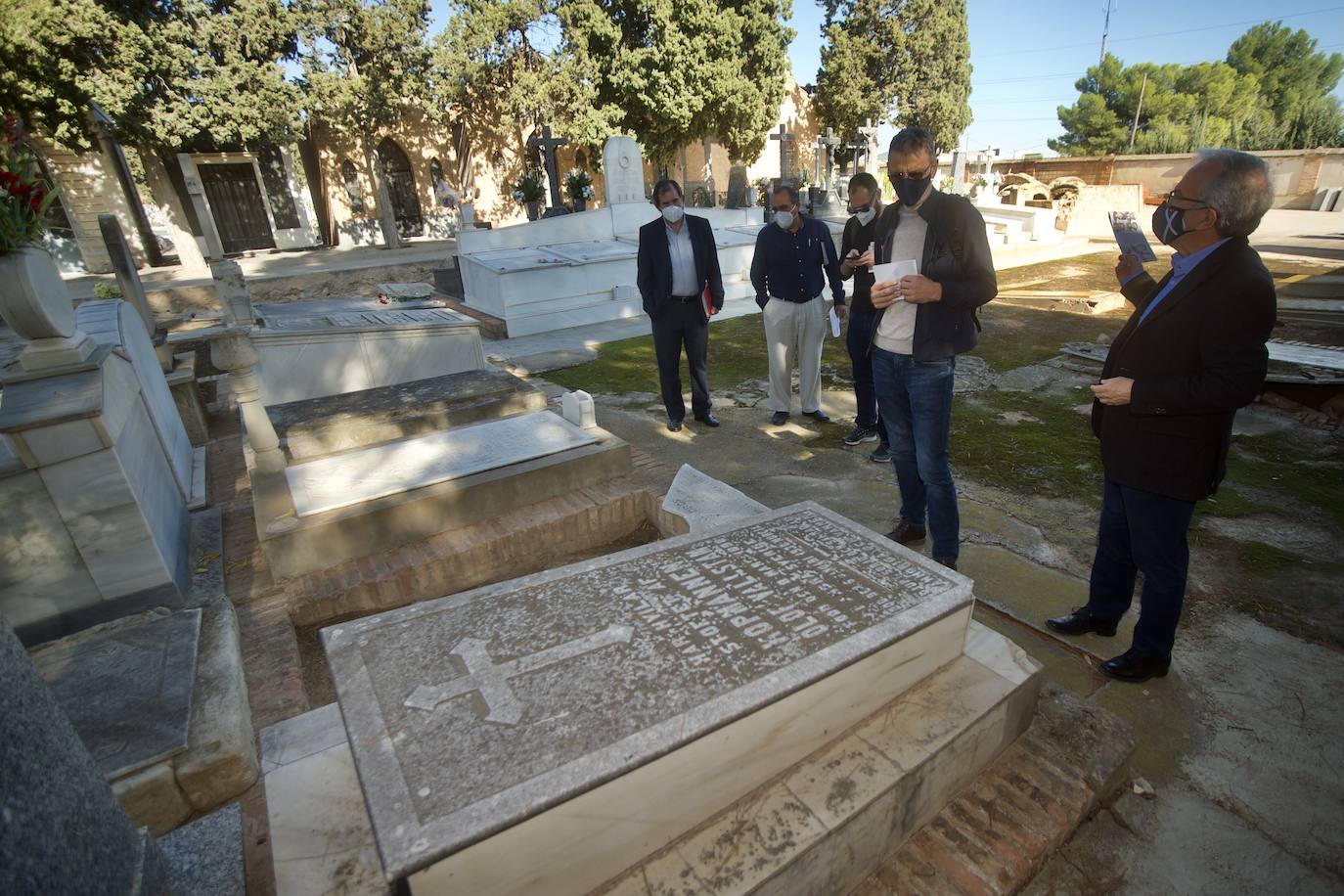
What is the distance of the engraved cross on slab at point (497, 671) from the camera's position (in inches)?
64.4

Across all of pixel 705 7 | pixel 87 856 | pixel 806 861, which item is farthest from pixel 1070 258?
pixel 87 856

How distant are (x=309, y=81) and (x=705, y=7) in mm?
11728

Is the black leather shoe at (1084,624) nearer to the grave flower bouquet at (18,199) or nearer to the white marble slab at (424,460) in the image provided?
the white marble slab at (424,460)

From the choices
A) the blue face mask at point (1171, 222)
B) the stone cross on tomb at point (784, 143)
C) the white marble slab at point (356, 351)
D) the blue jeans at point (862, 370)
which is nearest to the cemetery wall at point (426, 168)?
the stone cross on tomb at point (784, 143)

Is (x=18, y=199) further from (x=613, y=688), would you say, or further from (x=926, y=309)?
(x=926, y=309)

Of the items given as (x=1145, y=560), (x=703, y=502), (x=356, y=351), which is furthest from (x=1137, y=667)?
(x=356, y=351)

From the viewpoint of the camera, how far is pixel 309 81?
597 inches

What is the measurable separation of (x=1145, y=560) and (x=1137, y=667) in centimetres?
44

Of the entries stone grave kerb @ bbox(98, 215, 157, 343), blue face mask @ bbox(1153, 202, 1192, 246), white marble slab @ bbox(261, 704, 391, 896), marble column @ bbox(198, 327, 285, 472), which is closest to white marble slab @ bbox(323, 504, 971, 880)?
white marble slab @ bbox(261, 704, 391, 896)

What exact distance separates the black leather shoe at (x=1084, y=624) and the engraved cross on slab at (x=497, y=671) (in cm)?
188

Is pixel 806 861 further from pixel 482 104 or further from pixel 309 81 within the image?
pixel 482 104

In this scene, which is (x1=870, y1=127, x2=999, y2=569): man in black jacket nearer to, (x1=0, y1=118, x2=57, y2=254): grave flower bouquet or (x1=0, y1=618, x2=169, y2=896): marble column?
(x1=0, y1=618, x2=169, y2=896): marble column

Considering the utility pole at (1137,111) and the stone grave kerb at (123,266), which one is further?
the utility pole at (1137,111)

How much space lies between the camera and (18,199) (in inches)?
119
